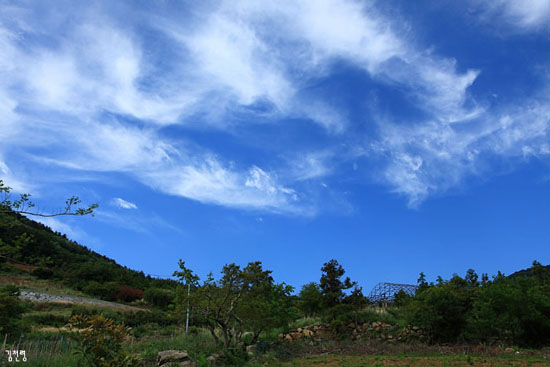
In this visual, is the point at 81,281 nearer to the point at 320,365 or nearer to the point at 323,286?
the point at 323,286

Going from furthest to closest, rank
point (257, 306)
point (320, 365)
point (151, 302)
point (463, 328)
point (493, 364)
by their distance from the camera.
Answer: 1. point (151, 302)
2. point (463, 328)
3. point (257, 306)
4. point (320, 365)
5. point (493, 364)

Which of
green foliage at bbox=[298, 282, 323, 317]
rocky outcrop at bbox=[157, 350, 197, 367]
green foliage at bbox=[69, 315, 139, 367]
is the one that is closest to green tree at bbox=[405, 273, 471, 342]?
green foliage at bbox=[298, 282, 323, 317]

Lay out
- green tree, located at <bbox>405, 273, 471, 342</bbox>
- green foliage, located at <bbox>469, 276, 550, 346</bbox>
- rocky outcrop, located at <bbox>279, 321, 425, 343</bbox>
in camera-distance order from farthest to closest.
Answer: rocky outcrop, located at <bbox>279, 321, 425, 343</bbox> → green tree, located at <bbox>405, 273, 471, 342</bbox> → green foliage, located at <bbox>469, 276, 550, 346</bbox>

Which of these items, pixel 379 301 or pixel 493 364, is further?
pixel 379 301

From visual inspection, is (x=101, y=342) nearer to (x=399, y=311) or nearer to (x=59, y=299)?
(x=399, y=311)

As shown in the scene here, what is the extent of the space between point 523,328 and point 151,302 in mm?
31971

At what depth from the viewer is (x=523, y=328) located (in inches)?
712

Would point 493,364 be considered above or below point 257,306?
below

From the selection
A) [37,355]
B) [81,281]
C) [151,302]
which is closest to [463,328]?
[37,355]

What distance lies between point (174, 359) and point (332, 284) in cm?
1426

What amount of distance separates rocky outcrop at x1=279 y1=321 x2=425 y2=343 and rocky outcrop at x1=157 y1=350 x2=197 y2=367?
33.6ft

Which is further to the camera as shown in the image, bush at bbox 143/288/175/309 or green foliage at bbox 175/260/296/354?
bush at bbox 143/288/175/309

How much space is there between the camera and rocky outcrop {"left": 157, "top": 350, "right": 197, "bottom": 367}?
11727mm

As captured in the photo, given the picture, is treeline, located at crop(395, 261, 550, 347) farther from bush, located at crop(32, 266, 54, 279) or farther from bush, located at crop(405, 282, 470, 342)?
bush, located at crop(32, 266, 54, 279)
